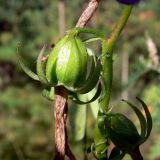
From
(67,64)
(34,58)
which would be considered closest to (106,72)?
(67,64)

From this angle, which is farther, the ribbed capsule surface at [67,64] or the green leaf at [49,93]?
the green leaf at [49,93]

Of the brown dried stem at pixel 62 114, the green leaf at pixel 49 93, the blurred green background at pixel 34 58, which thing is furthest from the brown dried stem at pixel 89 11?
the blurred green background at pixel 34 58

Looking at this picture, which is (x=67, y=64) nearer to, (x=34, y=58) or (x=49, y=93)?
(x=49, y=93)

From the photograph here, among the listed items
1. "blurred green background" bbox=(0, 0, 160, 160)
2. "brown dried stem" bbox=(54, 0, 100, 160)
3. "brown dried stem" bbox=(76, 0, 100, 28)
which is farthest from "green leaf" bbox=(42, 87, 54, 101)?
"blurred green background" bbox=(0, 0, 160, 160)

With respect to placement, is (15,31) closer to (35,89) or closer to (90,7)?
(35,89)

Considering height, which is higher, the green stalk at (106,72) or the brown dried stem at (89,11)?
the brown dried stem at (89,11)

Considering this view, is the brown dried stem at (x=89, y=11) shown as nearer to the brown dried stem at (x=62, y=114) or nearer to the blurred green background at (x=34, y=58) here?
the brown dried stem at (x=62, y=114)

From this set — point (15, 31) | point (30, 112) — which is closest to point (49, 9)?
point (15, 31)
